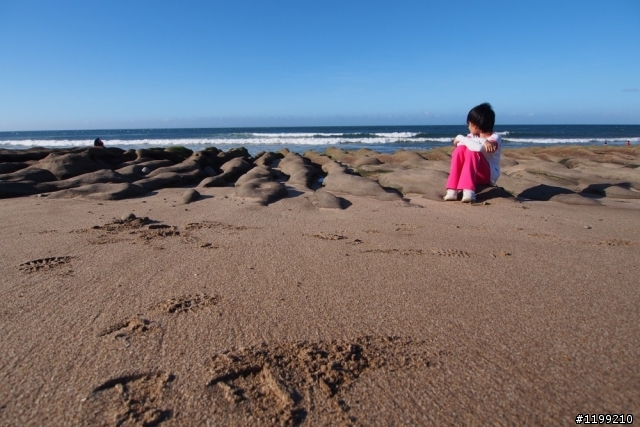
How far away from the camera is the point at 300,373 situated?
136 cm

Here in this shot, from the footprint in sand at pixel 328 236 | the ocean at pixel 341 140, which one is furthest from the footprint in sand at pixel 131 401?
the ocean at pixel 341 140

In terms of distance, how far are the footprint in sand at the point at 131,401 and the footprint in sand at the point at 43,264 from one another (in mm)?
1349

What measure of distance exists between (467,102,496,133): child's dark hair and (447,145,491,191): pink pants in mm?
264

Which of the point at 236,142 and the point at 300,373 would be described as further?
the point at 236,142

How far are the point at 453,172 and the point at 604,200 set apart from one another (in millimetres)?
1881

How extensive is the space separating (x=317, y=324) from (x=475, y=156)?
316 cm

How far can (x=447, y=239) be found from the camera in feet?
9.77

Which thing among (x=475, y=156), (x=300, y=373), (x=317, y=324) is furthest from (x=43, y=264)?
(x=475, y=156)

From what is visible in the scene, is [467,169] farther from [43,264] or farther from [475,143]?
[43,264]

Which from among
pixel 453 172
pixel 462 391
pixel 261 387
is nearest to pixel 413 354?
pixel 462 391

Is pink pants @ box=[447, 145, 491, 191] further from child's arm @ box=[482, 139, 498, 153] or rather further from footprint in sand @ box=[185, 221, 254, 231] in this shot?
footprint in sand @ box=[185, 221, 254, 231]

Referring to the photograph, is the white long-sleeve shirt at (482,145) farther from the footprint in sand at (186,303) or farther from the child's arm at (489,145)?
the footprint in sand at (186,303)

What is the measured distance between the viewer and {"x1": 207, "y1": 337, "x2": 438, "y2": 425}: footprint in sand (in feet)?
3.93

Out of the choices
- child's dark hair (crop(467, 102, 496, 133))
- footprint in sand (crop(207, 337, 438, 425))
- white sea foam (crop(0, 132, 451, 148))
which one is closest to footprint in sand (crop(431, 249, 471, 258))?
footprint in sand (crop(207, 337, 438, 425))
